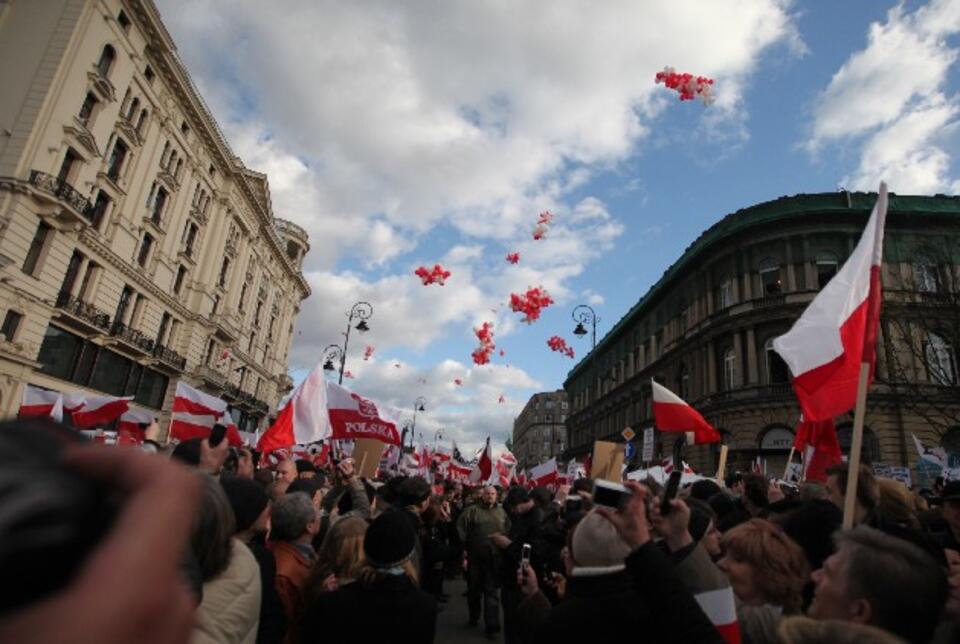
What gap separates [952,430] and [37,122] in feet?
143

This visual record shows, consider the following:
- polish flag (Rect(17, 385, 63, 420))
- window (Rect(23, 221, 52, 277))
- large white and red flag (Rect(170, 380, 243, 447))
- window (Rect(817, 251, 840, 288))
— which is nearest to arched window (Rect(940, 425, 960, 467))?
window (Rect(817, 251, 840, 288))

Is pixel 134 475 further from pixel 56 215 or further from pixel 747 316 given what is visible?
pixel 747 316

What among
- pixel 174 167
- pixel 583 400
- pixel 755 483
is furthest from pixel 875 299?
pixel 583 400

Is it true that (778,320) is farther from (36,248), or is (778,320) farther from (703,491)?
(36,248)

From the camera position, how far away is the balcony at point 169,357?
3441 cm

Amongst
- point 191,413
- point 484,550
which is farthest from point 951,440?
point 191,413

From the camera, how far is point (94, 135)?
85.6ft

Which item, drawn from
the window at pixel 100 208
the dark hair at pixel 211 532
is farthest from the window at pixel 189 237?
the dark hair at pixel 211 532

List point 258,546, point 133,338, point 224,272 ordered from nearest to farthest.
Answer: point 258,546 < point 133,338 < point 224,272

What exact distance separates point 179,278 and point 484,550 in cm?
3665

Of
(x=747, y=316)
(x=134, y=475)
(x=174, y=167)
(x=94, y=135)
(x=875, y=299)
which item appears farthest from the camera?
(x=174, y=167)

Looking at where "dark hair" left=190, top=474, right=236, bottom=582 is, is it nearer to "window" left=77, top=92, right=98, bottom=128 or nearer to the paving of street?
the paving of street

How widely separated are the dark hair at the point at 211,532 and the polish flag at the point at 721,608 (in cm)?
224

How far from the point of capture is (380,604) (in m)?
3.22
